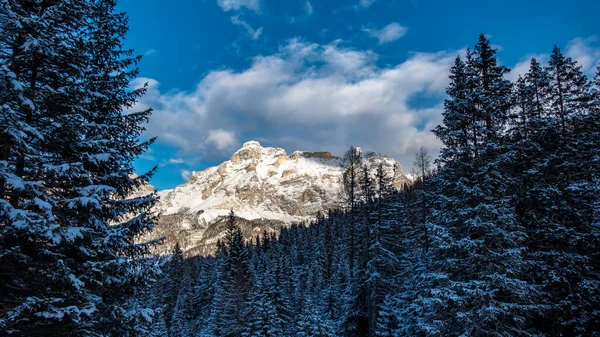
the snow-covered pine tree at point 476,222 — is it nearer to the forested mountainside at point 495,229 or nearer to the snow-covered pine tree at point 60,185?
the forested mountainside at point 495,229

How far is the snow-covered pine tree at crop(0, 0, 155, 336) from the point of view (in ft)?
23.0

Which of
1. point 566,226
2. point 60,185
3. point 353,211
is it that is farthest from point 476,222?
point 353,211

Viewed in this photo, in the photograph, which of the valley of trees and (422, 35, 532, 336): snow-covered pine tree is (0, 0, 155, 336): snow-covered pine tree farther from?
(422, 35, 532, 336): snow-covered pine tree

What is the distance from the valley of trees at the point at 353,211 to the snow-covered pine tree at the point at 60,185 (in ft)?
0.15

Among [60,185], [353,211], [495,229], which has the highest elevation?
[353,211]

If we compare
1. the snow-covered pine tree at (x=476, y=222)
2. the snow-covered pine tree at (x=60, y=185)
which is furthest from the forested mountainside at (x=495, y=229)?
the snow-covered pine tree at (x=60, y=185)

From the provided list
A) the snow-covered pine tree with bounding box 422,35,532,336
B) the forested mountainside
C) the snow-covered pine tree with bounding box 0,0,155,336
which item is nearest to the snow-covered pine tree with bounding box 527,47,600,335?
the forested mountainside

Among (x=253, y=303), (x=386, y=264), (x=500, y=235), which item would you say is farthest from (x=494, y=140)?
(x=253, y=303)

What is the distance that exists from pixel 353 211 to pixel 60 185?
2641 cm

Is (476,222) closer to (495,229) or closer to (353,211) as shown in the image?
(495,229)

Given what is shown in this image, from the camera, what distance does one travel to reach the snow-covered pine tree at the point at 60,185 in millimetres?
7004

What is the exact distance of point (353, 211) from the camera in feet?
106

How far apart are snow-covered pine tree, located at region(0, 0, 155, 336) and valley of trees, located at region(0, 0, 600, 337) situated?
0.15 feet

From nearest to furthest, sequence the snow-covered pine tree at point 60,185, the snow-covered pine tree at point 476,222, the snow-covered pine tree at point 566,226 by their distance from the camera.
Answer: the snow-covered pine tree at point 60,185
the snow-covered pine tree at point 476,222
the snow-covered pine tree at point 566,226
